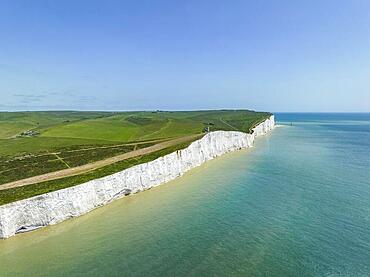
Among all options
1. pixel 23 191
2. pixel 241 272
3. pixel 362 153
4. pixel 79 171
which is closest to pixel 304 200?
pixel 241 272

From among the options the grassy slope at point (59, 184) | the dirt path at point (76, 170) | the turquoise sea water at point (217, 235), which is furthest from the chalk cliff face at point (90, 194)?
the dirt path at point (76, 170)

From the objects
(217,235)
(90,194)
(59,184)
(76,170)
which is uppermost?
(76,170)

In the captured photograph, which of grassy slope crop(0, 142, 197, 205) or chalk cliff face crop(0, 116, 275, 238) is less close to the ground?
grassy slope crop(0, 142, 197, 205)

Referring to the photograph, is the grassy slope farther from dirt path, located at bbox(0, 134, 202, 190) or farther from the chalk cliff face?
dirt path, located at bbox(0, 134, 202, 190)

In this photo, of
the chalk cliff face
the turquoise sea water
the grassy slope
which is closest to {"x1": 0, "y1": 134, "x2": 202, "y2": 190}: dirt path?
the grassy slope

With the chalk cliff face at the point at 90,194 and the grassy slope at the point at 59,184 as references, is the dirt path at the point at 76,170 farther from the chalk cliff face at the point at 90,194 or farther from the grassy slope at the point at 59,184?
the chalk cliff face at the point at 90,194

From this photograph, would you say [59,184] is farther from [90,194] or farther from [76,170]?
[76,170]

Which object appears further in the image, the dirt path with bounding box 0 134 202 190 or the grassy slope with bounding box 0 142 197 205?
the dirt path with bounding box 0 134 202 190

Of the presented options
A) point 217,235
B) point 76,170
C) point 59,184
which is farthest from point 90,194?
point 217,235
